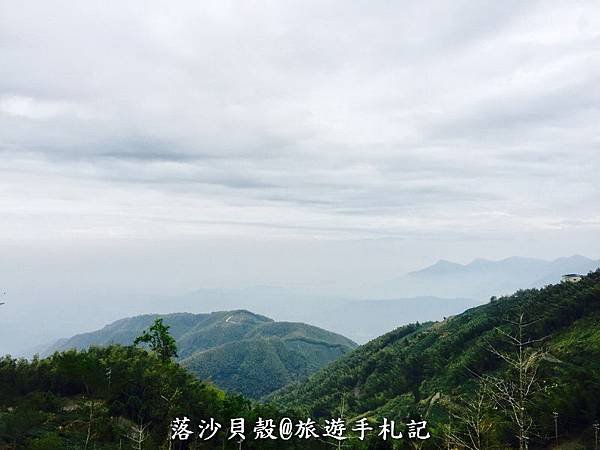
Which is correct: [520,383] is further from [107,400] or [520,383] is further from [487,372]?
[487,372]

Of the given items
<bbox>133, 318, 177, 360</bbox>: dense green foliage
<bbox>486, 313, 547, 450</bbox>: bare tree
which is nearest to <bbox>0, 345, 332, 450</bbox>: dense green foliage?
<bbox>133, 318, 177, 360</bbox>: dense green foliage

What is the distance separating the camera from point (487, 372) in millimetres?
64062

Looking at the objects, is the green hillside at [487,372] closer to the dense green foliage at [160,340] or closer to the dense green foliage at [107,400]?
the dense green foliage at [107,400]

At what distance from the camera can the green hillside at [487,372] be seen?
110ft

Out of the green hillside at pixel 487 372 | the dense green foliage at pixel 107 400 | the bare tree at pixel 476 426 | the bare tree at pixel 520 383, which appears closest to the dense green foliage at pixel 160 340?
the dense green foliage at pixel 107 400

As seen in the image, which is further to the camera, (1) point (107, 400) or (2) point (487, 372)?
(2) point (487, 372)

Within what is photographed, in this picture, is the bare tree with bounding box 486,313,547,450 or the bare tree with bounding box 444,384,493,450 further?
the bare tree with bounding box 444,384,493,450

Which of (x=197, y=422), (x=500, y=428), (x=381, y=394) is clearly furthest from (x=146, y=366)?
(x=381, y=394)

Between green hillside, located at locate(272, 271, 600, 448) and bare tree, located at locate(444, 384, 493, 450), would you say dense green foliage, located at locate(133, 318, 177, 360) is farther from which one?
bare tree, located at locate(444, 384, 493, 450)

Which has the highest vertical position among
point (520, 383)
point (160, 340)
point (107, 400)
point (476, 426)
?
point (520, 383)

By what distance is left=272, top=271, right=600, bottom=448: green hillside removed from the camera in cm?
3353

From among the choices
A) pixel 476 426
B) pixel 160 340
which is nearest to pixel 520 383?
pixel 476 426

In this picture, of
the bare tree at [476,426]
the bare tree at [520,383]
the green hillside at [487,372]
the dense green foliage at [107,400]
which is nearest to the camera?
the bare tree at [520,383]

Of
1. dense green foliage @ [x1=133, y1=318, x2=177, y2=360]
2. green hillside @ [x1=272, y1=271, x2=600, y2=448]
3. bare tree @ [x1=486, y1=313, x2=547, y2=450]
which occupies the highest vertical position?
bare tree @ [x1=486, y1=313, x2=547, y2=450]
